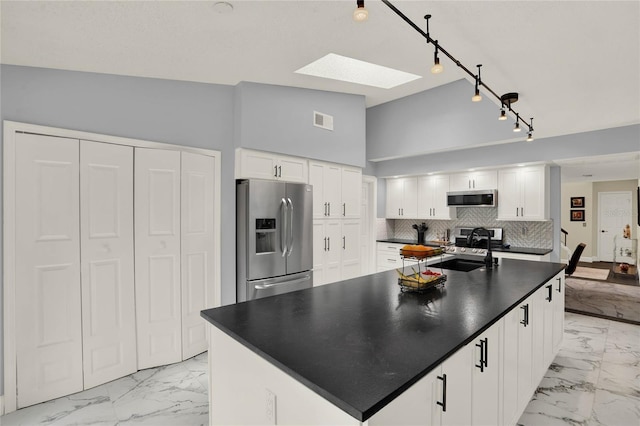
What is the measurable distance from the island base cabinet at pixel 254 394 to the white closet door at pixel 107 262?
153 centimetres

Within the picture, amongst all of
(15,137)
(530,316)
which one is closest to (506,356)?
(530,316)

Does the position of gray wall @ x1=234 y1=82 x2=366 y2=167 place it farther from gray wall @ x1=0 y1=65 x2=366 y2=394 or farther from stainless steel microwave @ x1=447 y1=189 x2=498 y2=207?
stainless steel microwave @ x1=447 y1=189 x2=498 y2=207

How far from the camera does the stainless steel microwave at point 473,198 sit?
Result: 199 inches

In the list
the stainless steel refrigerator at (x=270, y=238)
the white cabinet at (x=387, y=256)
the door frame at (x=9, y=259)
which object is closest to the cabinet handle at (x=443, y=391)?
the stainless steel refrigerator at (x=270, y=238)

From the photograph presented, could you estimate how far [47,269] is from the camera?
2457 mm

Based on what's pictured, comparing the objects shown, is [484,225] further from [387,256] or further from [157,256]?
[157,256]

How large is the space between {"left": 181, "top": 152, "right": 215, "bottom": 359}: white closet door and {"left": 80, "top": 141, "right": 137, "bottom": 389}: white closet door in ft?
1.53

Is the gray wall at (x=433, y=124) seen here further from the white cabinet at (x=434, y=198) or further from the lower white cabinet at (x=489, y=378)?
the lower white cabinet at (x=489, y=378)

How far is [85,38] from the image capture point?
218cm

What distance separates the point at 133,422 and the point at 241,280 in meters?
1.54

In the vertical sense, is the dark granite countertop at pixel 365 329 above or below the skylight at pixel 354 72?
below

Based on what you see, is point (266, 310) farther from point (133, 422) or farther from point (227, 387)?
point (133, 422)

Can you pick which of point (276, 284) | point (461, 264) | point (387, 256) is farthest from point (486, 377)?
point (387, 256)

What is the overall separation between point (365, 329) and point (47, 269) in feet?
8.04
